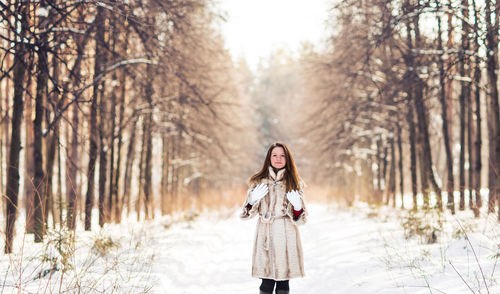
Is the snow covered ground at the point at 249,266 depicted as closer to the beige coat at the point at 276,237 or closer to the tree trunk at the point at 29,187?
the tree trunk at the point at 29,187

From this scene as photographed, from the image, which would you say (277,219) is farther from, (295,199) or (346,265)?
(346,265)

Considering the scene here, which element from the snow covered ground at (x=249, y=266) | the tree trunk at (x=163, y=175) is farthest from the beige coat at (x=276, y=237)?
the tree trunk at (x=163, y=175)

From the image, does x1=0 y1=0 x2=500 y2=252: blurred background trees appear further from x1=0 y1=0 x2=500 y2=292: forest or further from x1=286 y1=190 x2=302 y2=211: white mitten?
x1=286 y1=190 x2=302 y2=211: white mitten

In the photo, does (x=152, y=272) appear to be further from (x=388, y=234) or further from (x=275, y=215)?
(x=388, y=234)

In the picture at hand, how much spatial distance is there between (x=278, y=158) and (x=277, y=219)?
647mm

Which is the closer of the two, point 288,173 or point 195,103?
point 288,173

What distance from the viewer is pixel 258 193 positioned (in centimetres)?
446

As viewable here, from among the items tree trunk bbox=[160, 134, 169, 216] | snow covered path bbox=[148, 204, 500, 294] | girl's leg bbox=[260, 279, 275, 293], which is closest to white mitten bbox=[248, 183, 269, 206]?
girl's leg bbox=[260, 279, 275, 293]

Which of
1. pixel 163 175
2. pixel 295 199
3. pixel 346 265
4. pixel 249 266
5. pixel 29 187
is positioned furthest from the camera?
pixel 163 175

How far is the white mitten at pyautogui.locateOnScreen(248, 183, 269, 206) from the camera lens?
4445 mm

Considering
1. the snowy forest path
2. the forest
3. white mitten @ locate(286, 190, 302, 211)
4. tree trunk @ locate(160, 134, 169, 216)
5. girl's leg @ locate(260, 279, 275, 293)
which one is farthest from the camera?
tree trunk @ locate(160, 134, 169, 216)

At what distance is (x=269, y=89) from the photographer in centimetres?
7162

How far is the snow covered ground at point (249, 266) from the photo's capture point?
4.97m

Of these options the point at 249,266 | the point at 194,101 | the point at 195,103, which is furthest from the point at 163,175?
the point at 249,266
